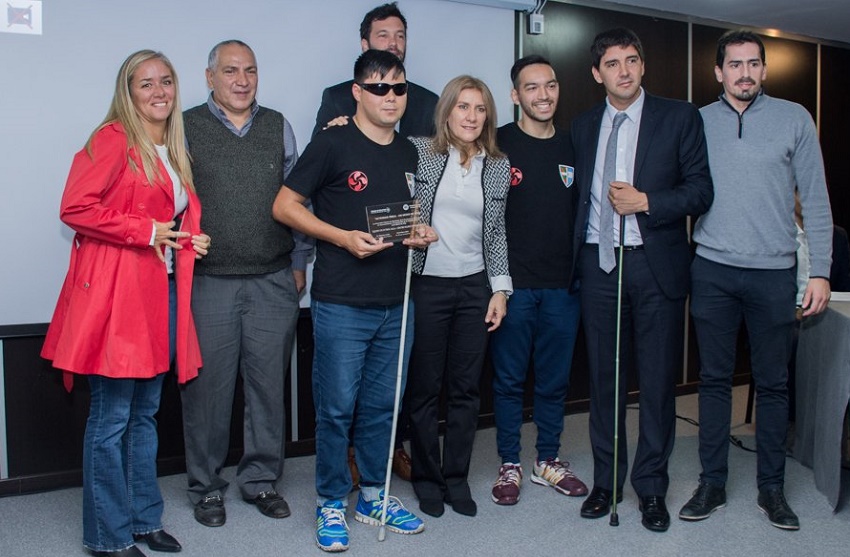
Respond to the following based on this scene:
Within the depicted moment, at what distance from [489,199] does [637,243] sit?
57 centimetres

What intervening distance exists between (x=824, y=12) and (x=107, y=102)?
13.6ft

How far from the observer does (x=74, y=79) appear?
11.3 feet

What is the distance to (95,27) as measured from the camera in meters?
3.46

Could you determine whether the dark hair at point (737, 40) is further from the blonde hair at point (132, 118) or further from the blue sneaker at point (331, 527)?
the blue sneaker at point (331, 527)

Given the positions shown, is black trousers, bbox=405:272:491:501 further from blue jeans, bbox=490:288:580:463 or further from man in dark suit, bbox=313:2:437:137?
man in dark suit, bbox=313:2:437:137

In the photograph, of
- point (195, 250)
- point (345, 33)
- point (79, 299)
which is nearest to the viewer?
point (79, 299)

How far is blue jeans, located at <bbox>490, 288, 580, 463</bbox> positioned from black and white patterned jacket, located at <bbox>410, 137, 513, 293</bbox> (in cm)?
24

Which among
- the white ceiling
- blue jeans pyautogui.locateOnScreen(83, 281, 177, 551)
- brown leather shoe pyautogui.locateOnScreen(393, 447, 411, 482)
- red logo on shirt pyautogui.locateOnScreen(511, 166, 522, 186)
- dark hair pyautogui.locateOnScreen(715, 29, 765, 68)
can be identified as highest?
the white ceiling

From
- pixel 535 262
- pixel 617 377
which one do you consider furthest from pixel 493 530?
pixel 535 262

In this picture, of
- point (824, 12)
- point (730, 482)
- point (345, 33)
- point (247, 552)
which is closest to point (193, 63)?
point (345, 33)

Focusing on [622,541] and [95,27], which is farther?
[95,27]

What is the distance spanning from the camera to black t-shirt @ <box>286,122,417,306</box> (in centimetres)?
287

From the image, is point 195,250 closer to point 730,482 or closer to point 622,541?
point 622,541

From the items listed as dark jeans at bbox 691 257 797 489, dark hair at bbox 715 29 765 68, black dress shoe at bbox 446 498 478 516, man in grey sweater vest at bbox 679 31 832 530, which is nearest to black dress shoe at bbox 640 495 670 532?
man in grey sweater vest at bbox 679 31 832 530
